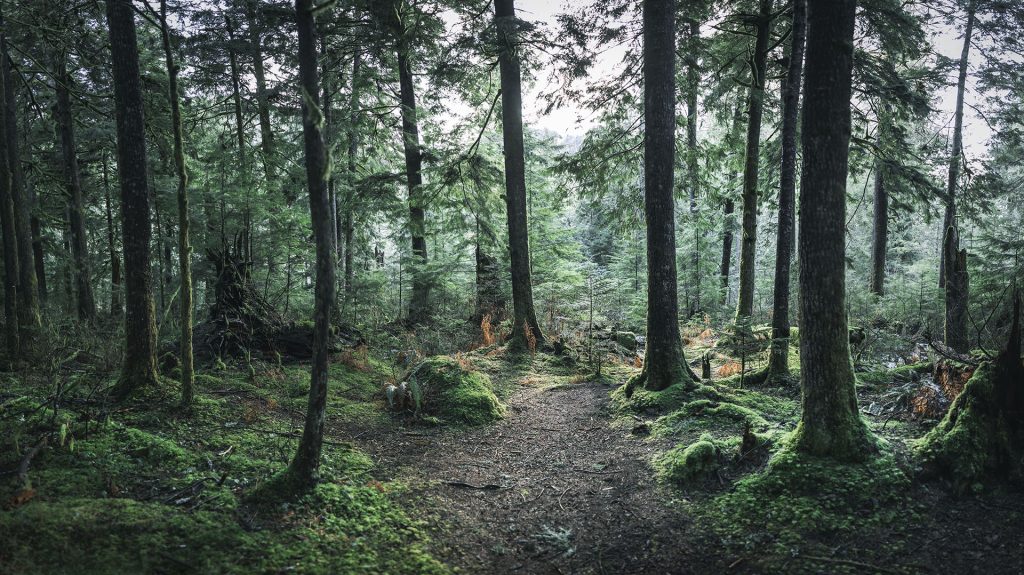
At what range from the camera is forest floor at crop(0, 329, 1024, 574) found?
3234 mm

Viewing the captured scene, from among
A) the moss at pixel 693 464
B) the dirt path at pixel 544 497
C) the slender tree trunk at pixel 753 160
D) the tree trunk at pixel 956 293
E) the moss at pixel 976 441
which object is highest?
the slender tree trunk at pixel 753 160

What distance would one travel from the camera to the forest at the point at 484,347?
3.75 metres

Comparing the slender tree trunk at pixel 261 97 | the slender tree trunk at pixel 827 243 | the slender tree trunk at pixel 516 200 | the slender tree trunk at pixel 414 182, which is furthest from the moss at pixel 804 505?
the slender tree trunk at pixel 414 182

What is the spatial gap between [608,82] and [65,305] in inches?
702

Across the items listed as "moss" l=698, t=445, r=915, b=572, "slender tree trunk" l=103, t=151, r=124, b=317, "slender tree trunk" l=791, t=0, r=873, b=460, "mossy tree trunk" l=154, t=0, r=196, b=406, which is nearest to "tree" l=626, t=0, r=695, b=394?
"slender tree trunk" l=791, t=0, r=873, b=460

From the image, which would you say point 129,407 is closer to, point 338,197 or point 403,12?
point 403,12

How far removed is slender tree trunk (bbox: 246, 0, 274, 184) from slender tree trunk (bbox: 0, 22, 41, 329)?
155 inches

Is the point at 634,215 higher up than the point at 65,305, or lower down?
higher up

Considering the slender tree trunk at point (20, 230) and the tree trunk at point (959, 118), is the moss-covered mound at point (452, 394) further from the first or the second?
the tree trunk at point (959, 118)

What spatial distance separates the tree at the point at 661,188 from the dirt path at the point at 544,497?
146 centimetres

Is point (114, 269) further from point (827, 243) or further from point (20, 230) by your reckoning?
point (827, 243)

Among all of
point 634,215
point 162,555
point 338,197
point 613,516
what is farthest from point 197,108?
point 613,516

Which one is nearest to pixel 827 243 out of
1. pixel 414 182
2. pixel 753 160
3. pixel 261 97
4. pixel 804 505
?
pixel 804 505

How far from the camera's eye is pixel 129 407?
5.52 meters
